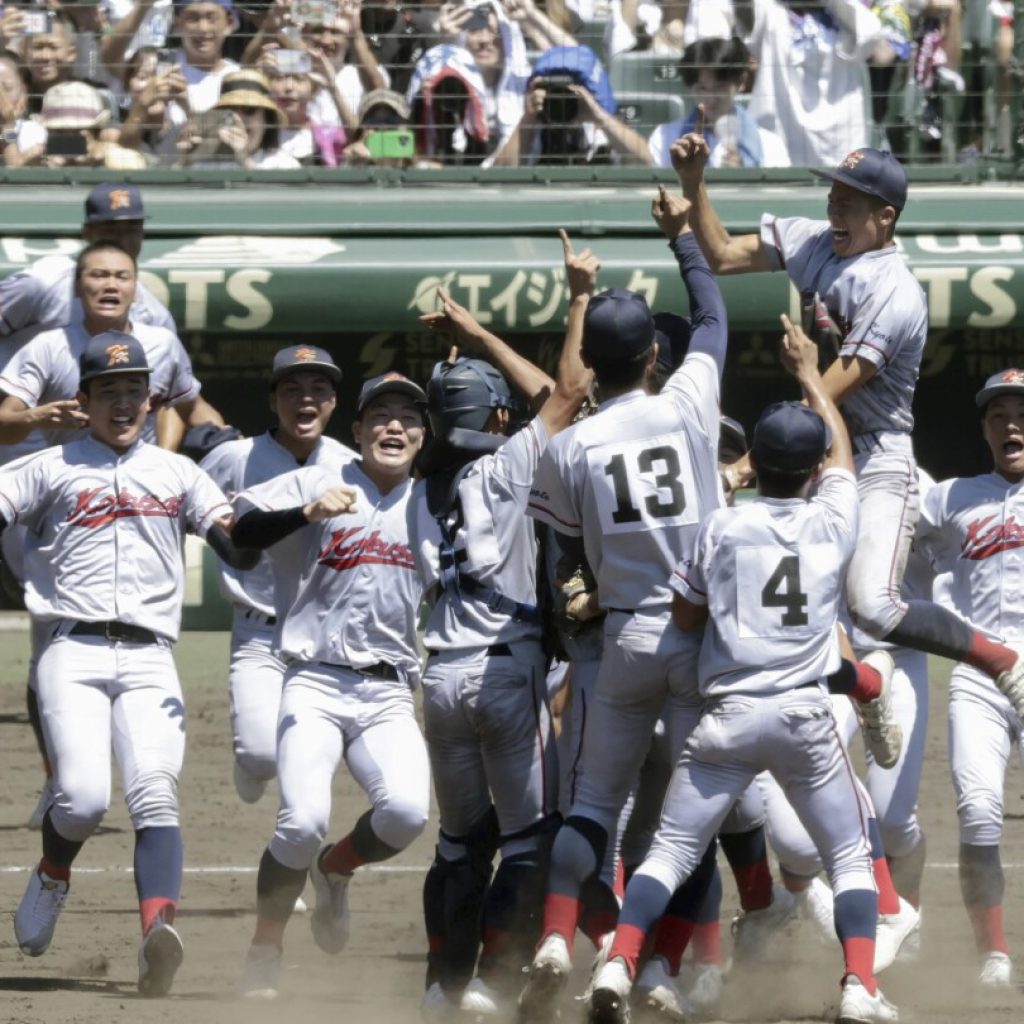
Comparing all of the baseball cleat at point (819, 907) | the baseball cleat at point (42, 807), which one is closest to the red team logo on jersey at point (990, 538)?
the baseball cleat at point (819, 907)

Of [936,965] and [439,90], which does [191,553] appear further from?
[936,965]

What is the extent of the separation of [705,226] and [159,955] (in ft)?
8.38

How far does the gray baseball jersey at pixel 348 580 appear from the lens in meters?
6.00

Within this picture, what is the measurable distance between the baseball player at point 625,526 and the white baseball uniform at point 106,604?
1193 millimetres

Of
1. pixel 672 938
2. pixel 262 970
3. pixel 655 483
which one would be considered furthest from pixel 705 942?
pixel 655 483

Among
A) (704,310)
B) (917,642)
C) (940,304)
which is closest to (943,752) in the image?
(940,304)

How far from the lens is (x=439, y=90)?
39.7ft

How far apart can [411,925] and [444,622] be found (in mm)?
1755

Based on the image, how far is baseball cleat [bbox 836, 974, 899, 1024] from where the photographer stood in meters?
5.00

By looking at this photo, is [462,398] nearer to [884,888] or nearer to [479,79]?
[884,888]

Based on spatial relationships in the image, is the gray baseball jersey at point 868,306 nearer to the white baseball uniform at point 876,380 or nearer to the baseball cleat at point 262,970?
the white baseball uniform at point 876,380

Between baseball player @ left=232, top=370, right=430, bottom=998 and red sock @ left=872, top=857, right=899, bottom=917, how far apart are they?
49.7 inches

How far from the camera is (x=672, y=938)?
5543mm

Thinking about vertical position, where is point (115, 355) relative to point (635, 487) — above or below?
above
